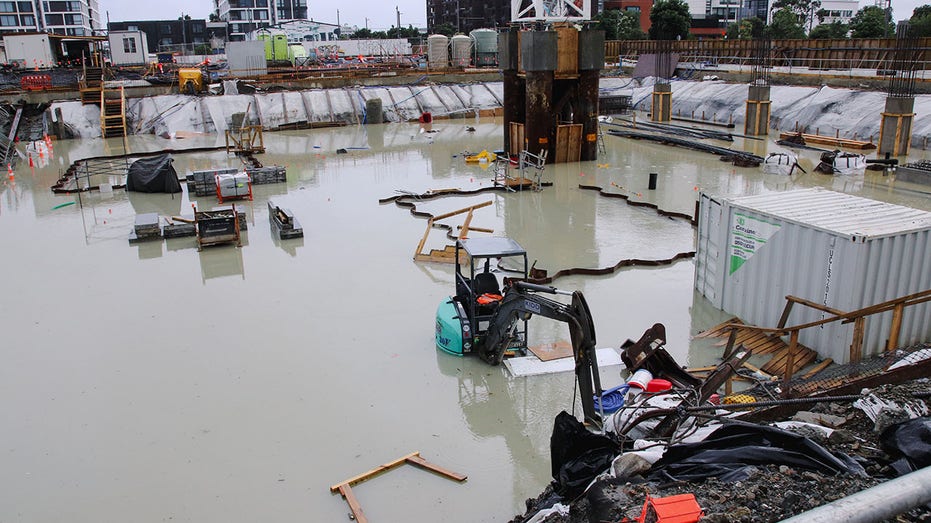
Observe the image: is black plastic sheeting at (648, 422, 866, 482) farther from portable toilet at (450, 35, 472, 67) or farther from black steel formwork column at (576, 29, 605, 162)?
portable toilet at (450, 35, 472, 67)

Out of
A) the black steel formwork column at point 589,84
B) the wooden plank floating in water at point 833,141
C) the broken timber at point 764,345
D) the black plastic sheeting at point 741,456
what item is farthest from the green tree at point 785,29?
the black plastic sheeting at point 741,456

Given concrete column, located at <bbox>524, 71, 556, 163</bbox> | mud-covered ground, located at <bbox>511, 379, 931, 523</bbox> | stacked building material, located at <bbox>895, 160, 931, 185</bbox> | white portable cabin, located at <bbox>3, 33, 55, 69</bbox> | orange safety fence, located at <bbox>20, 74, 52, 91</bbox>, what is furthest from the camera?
white portable cabin, located at <bbox>3, 33, 55, 69</bbox>

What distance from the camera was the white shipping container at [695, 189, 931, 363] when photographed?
32.1 feet

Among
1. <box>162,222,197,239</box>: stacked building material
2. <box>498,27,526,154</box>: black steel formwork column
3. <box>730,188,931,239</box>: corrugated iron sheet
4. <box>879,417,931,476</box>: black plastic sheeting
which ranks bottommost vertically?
<box>162,222,197,239</box>: stacked building material

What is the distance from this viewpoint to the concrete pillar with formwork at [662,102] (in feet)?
133

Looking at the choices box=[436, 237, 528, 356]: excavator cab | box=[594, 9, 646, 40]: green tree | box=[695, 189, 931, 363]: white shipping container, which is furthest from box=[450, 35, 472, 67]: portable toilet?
box=[436, 237, 528, 356]: excavator cab

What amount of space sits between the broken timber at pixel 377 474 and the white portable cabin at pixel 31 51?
55.9 m

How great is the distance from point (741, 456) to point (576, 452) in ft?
5.25

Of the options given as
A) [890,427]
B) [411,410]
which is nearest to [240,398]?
[411,410]

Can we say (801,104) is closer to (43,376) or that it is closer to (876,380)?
(876,380)

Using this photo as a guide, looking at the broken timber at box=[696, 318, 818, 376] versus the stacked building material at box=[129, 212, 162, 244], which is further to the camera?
the stacked building material at box=[129, 212, 162, 244]

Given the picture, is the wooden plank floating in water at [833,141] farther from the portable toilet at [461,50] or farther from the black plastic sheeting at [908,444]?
the portable toilet at [461,50]

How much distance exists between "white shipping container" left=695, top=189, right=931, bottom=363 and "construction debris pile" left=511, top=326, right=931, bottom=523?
8.89 feet

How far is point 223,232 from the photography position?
16.9m
